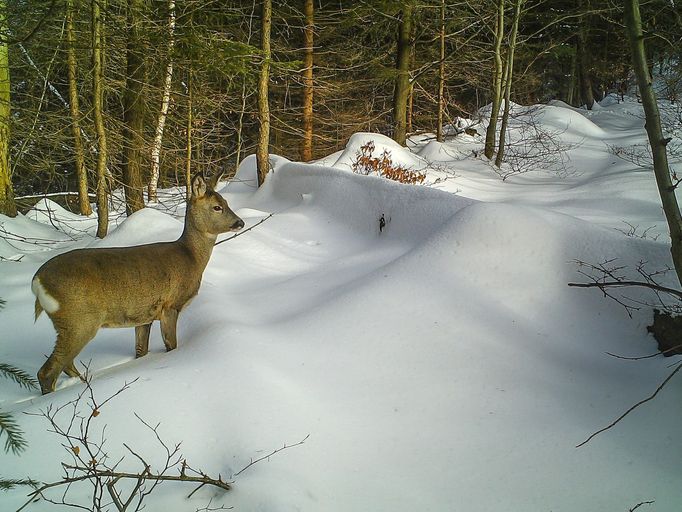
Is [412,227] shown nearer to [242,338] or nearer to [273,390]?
[242,338]

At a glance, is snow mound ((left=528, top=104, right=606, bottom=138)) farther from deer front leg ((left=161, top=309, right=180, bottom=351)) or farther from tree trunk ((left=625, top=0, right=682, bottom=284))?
deer front leg ((left=161, top=309, right=180, bottom=351))

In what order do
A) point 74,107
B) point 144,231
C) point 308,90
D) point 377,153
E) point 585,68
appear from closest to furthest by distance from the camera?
point 144,231 → point 74,107 → point 377,153 → point 308,90 → point 585,68

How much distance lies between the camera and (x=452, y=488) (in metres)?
2.91

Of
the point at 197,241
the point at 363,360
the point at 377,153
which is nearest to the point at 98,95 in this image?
the point at 197,241

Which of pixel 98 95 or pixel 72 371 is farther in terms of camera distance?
pixel 98 95

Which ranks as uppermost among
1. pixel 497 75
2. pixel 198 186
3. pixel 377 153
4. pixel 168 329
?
pixel 497 75

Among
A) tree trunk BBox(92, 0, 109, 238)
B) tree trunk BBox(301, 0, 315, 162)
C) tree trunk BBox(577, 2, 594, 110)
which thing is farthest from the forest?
tree trunk BBox(577, 2, 594, 110)

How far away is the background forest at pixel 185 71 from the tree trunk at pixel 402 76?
0.12 feet

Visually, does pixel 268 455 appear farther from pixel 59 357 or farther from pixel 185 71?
pixel 185 71

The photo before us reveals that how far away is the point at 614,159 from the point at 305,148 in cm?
849

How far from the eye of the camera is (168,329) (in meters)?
4.58

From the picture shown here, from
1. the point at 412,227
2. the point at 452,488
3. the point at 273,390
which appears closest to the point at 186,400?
the point at 273,390

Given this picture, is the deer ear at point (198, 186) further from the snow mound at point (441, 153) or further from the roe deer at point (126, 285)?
the snow mound at point (441, 153)

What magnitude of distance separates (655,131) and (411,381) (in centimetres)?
228
